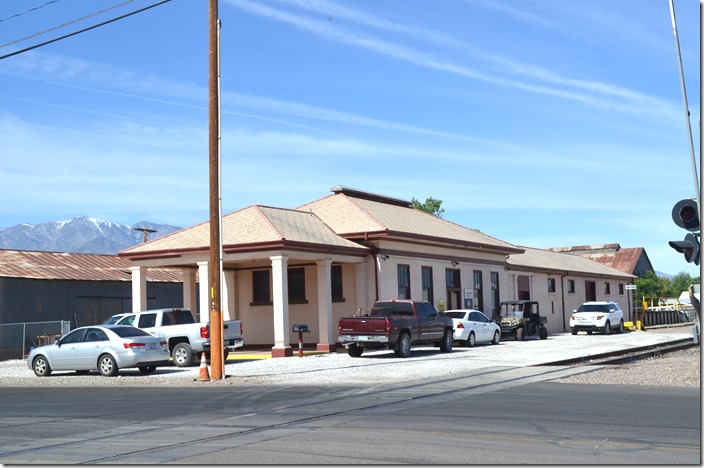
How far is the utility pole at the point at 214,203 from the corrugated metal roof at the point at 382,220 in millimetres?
13008

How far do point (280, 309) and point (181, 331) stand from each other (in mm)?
4408

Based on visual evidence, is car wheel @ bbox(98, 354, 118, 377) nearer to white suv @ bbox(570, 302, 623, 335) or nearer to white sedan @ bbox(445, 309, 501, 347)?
white sedan @ bbox(445, 309, 501, 347)

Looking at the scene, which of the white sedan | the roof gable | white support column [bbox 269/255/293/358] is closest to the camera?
white support column [bbox 269/255/293/358]

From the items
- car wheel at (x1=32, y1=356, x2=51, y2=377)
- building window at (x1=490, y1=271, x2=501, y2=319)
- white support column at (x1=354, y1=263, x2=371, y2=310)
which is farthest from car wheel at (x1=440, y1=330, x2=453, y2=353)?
car wheel at (x1=32, y1=356, x2=51, y2=377)

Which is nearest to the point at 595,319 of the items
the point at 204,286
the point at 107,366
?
the point at 204,286

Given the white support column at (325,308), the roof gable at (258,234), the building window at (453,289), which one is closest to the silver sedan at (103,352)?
the roof gable at (258,234)

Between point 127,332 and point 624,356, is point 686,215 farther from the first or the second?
point 127,332

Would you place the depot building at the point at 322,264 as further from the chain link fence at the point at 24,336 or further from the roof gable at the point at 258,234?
the chain link fence at the point at 24,336

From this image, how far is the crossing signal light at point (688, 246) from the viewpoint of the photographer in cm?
1656

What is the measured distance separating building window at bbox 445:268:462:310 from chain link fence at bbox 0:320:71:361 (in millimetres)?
16542

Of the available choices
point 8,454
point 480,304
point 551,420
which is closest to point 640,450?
point 551,420

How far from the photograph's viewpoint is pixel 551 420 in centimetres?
1310

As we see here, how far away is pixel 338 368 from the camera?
81.5 ft

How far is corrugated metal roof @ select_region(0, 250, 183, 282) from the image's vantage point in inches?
1622
